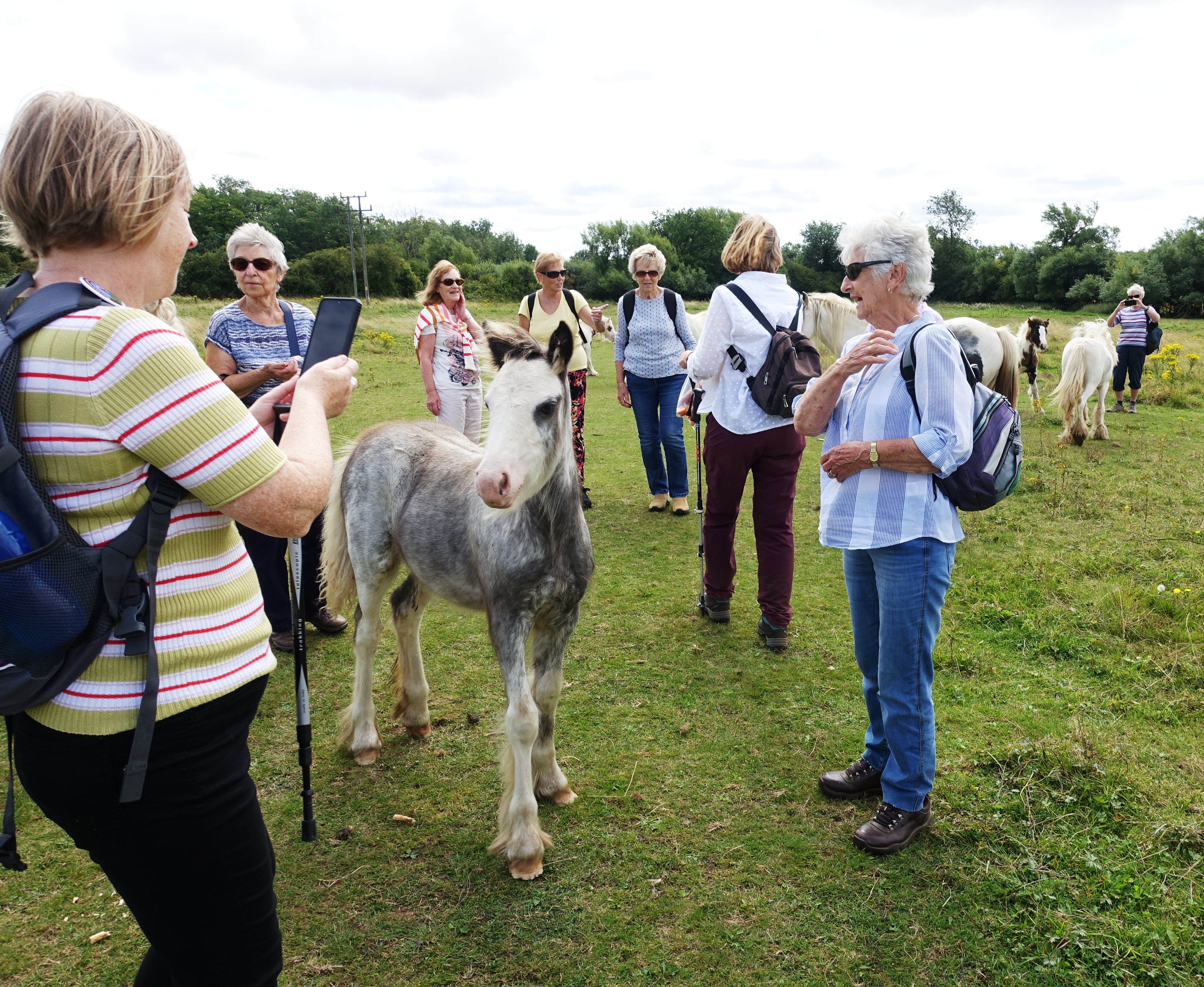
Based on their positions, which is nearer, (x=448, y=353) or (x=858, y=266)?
(x=858, y=266)

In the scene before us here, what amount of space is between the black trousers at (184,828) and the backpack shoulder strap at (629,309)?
21.0 ft

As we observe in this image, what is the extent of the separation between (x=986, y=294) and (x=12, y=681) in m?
67.4

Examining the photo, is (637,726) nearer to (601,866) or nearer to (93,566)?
(601,866)

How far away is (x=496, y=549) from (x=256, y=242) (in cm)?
260

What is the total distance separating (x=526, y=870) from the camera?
10.1 ft

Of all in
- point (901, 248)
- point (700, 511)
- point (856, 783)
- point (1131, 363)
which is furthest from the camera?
point (1131, 363)

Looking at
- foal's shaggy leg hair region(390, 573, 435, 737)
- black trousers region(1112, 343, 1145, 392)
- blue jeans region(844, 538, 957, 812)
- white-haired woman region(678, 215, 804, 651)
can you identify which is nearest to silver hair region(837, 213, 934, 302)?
blue jeans region(844, 538, 957, 812)

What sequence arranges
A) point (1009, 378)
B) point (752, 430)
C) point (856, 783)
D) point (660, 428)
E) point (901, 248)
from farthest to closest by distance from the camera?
point (660, 428)
point (752, 430)
point (1009, 378)
point (856, 783)
point (901, 248)

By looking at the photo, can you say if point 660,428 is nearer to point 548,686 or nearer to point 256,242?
point 256,242

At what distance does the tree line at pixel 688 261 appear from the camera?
4262cm

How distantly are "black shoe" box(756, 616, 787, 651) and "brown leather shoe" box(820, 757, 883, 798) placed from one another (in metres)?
1.46

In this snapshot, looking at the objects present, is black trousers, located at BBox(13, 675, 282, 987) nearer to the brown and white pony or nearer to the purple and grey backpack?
the purple and grey backpack

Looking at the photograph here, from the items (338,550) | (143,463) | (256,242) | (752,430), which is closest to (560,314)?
(752,430)

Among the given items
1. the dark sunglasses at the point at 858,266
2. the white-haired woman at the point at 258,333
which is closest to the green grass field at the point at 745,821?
the white-haired woman at the point at 258,333
